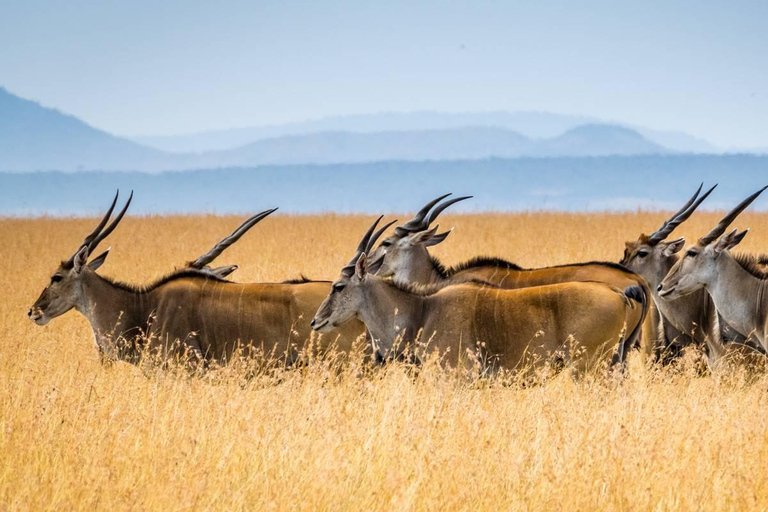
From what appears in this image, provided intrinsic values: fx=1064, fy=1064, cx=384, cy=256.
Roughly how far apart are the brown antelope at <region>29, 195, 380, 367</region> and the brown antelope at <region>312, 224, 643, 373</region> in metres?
0.40

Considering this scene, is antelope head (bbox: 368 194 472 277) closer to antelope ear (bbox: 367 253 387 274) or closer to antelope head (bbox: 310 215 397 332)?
antelope ear (bbox: 367 253 387 274)

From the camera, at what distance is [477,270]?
9.67m

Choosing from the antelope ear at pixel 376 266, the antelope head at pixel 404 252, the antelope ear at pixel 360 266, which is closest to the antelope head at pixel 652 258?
the antelope head at pixel 404 252

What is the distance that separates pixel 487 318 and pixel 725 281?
2.47 metres

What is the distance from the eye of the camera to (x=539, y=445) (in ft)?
19.8

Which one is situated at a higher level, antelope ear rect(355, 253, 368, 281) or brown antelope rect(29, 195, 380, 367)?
antelope ear rect(355, 253, 368, 281)

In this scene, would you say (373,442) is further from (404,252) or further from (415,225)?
(415,225)

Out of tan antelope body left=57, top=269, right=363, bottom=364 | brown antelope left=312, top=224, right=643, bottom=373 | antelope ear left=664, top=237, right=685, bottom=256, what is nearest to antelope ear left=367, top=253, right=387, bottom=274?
tan antelope body left=57, top=269, right=363, bottom=364

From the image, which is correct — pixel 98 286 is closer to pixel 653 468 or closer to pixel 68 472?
pixel 68 472

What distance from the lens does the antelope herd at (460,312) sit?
7652mm

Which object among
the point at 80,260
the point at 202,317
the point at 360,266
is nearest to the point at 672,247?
the point at 360,266

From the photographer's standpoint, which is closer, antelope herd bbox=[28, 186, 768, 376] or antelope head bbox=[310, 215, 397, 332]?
antelope herd bbox=[28, 186, 768, 376]

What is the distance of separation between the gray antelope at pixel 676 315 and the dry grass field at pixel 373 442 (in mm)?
542

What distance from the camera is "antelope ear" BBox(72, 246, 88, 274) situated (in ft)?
30.9
